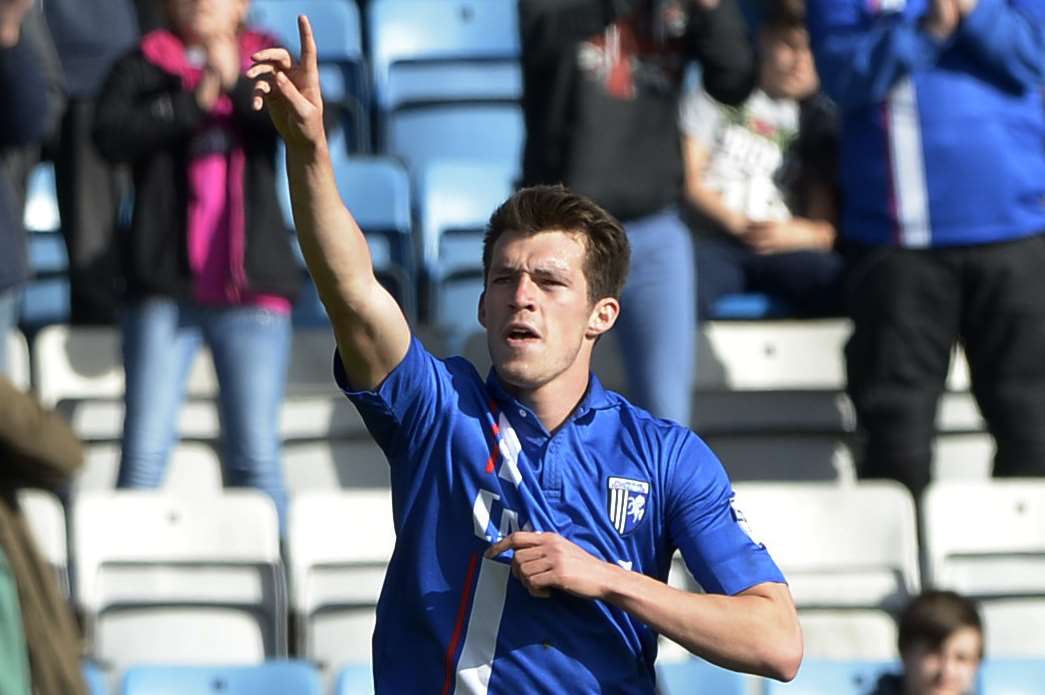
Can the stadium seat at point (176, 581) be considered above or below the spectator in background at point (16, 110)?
below

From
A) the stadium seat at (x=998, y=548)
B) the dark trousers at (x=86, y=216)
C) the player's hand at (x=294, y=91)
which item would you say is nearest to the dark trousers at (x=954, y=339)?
the stadium seat at (x=998, y=548)

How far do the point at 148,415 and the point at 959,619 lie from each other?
244 centimetres

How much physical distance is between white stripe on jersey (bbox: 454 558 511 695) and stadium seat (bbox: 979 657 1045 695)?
2474mm

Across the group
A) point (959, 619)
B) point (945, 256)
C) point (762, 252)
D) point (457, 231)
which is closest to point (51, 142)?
point (457, 231)

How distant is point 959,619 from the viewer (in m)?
5.51

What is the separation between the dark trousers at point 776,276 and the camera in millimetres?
7270

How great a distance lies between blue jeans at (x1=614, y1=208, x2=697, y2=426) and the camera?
648 centimetres

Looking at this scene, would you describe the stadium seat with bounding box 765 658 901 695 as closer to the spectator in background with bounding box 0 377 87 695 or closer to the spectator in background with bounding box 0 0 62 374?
the spectator in background with bounding box 0 0 62 374

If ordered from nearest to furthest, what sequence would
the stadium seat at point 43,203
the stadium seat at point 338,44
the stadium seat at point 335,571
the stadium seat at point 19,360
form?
the stadium seat at point 335,571 → the stadium seat at point 19,360 → the stadium seat at point 43,203 → the stadium seat at point 338,44

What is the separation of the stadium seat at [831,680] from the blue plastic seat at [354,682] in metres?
1.03

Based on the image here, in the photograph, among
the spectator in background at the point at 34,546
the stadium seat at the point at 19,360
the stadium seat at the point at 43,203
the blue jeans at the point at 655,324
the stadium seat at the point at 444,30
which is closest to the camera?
the spectator in background at the point at 34,546

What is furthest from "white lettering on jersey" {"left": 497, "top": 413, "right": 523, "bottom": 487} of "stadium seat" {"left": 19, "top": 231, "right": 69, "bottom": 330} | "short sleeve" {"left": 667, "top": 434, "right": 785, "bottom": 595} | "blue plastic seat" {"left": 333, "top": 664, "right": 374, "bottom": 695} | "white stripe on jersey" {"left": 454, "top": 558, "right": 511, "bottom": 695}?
"stadium seat" {"left": 19, "top": 231, "right": 69, "bottom": 330}

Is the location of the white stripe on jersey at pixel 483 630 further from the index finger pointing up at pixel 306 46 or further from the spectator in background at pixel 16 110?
the spectator in background at pixel 16 110

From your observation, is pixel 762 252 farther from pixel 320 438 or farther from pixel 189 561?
pixel 189 561
